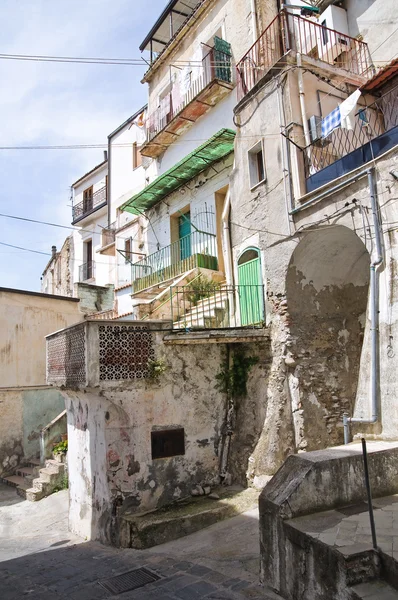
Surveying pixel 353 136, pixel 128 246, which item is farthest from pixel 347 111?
pixel 128 246

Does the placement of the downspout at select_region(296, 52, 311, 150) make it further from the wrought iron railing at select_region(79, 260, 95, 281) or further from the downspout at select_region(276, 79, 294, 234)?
the wrought iron railing at select_region(79, 260, 95, 281)

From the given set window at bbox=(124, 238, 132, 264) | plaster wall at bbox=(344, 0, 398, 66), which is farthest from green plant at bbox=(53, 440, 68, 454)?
plaster wall at bbox=(344, 0, 398, 66)

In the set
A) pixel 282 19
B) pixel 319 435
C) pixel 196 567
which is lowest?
pixel 196 567

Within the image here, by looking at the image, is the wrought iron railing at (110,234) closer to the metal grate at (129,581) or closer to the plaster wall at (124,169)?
the plaster wall at (124,169)

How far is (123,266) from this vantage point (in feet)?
66.2

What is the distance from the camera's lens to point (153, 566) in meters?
7.06

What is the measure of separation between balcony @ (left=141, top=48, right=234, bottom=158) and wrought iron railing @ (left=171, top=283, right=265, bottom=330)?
248 inches

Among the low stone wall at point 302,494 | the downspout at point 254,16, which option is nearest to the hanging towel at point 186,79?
the downspout at point 254,16

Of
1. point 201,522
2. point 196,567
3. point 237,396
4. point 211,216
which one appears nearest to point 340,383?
point 237,396

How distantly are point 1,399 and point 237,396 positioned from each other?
32.8 feet

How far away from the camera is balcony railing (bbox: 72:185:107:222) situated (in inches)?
984

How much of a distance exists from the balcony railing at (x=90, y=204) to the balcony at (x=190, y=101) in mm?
7893

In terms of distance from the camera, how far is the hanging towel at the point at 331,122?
876 centimetres

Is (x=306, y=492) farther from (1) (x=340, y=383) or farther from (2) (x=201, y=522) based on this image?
(1) (x=340, y=383)
